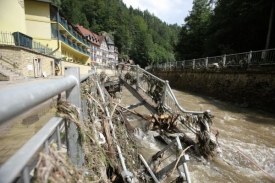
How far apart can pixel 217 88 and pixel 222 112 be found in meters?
5.07

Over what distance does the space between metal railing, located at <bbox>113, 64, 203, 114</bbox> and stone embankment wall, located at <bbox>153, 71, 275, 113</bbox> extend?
766cm

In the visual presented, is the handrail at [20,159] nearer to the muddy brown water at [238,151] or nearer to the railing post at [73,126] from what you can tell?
the railing post at [73,126]

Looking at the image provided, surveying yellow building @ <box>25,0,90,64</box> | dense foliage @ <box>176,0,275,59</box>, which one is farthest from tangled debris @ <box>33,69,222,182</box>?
yellow building @ <box>25,0,90,64</box>

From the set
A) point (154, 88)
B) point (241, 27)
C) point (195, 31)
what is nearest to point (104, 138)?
point (154, 88)

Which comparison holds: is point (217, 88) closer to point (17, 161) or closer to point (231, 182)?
point (231, 182)

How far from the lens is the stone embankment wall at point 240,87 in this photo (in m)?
10.5

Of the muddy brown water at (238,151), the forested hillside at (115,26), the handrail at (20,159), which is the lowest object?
the muddy brown water at (238,151)

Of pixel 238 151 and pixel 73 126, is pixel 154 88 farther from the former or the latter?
pixel 73 126

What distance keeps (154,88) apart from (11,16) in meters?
15.9

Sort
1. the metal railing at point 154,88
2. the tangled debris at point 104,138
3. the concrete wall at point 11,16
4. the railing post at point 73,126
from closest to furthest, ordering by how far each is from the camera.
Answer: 1. the tangled debris at point 104,138
2. the railing post at point 73,126
3. the metal railing at point 154,88
4. the concrete wall at point 11,16

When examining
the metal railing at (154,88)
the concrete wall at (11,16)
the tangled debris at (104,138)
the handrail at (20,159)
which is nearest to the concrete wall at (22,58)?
the concrete wall at (11,16)

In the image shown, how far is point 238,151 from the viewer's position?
18.7 ft

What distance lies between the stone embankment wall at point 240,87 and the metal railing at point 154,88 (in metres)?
7.66

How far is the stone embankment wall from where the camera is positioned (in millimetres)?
10453
